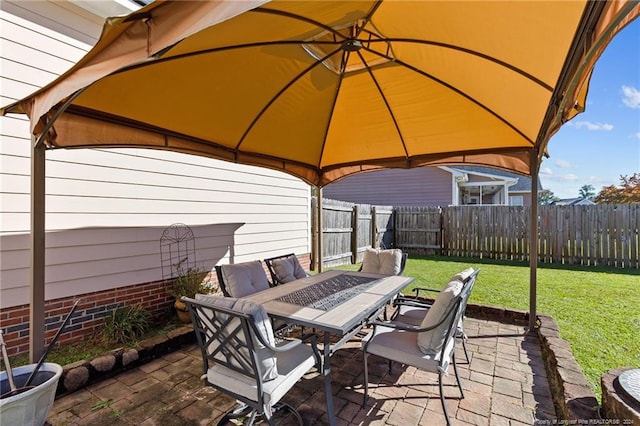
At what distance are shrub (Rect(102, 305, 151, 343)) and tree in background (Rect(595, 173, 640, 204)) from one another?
2209 cm

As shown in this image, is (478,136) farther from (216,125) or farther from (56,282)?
(56,282)

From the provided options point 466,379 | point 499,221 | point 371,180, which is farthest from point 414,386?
point 371,180

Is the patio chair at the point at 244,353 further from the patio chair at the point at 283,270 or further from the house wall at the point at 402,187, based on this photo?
the house wall at the point at 402,187

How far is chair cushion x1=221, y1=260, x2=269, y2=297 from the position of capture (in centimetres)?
352

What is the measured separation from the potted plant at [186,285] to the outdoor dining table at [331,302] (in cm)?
156

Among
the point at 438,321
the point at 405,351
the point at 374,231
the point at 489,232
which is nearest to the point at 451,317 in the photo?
the point at 438,321

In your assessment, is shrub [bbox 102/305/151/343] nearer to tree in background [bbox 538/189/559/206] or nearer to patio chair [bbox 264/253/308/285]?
patio chair [bbox 264/253/308/285]

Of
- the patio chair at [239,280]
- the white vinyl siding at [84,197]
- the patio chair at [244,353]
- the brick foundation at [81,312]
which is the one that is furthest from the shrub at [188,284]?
the patio chair at [244,353]

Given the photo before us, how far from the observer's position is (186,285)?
439 cm

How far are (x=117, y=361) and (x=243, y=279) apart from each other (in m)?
1.45

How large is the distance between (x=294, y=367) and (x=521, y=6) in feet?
8.97

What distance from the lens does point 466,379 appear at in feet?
9.64

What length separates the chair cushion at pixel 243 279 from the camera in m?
3.52

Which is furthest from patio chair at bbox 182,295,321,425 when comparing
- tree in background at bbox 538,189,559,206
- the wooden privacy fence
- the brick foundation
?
tree in background at bbox 538,189,559,206
